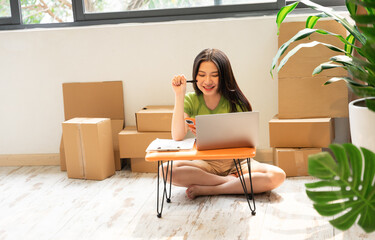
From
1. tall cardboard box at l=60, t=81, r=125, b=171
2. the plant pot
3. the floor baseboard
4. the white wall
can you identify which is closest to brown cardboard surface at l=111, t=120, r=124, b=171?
tall cardboard box at l=60, t=81, r=125, b=171

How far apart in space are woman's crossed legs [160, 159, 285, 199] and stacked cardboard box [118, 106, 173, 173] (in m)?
0.55

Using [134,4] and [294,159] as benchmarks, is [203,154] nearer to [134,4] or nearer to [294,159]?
[294,159]

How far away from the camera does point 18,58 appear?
3.71 metres

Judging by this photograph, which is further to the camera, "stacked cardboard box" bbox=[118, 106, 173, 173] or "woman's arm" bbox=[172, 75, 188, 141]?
"stacked cardboard box" bbox=[118, 106, 173, 173]

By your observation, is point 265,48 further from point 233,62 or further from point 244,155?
point 244,155

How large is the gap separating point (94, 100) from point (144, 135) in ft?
1.86

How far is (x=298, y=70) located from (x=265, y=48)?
322 millimetres

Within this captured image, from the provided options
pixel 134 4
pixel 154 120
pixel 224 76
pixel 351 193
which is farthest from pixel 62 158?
pixel 351 193

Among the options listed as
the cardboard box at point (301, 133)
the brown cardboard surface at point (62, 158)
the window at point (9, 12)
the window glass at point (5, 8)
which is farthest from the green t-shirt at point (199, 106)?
the window glass at point (5, 8)

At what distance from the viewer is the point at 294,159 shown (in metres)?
3.11

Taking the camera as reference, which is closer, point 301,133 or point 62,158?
point 301,133

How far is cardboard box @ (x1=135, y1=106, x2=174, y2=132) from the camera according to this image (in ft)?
10.8

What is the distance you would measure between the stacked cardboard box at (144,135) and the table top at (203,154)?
2.94 feet

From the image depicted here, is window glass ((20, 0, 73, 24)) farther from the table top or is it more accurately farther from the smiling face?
the table top
